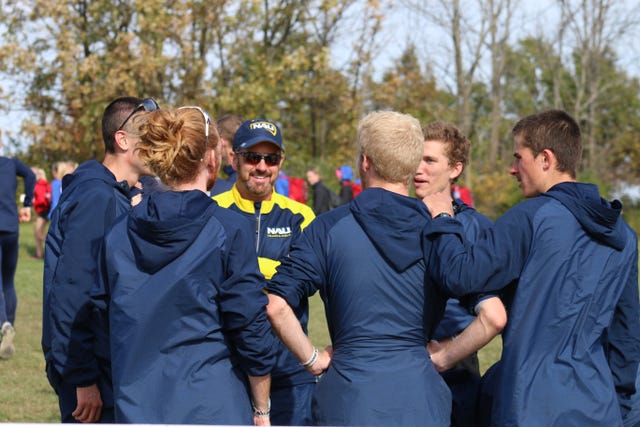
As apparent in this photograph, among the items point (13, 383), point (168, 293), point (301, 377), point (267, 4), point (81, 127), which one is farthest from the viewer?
point (267, 4)

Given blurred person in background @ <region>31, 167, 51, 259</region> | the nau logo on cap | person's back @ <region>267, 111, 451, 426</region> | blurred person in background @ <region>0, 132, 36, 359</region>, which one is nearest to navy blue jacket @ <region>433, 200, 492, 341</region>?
person's back @ <region>267, 111, 451, 426</region>

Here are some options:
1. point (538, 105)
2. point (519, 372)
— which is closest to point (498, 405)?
point (519, 372)

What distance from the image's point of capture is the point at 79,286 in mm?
3732

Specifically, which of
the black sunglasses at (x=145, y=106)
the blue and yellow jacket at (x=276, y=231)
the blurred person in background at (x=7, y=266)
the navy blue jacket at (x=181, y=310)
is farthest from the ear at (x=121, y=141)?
the blurred person in background at (x=7, y=266)

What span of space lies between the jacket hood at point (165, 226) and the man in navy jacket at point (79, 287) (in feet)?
1.43

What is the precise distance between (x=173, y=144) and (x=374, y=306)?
37.9 inches

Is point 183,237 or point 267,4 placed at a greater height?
point 267,4

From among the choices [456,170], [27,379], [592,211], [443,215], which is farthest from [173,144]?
[27,379]

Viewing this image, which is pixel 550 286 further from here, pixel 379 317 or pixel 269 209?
pixel 269 209

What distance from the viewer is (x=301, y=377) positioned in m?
4.35

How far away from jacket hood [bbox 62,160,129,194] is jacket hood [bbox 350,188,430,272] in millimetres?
1224

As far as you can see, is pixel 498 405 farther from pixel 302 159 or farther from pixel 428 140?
pixel 302 159

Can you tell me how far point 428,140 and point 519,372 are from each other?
4.86ft

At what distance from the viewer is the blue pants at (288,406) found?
4.30 meters
